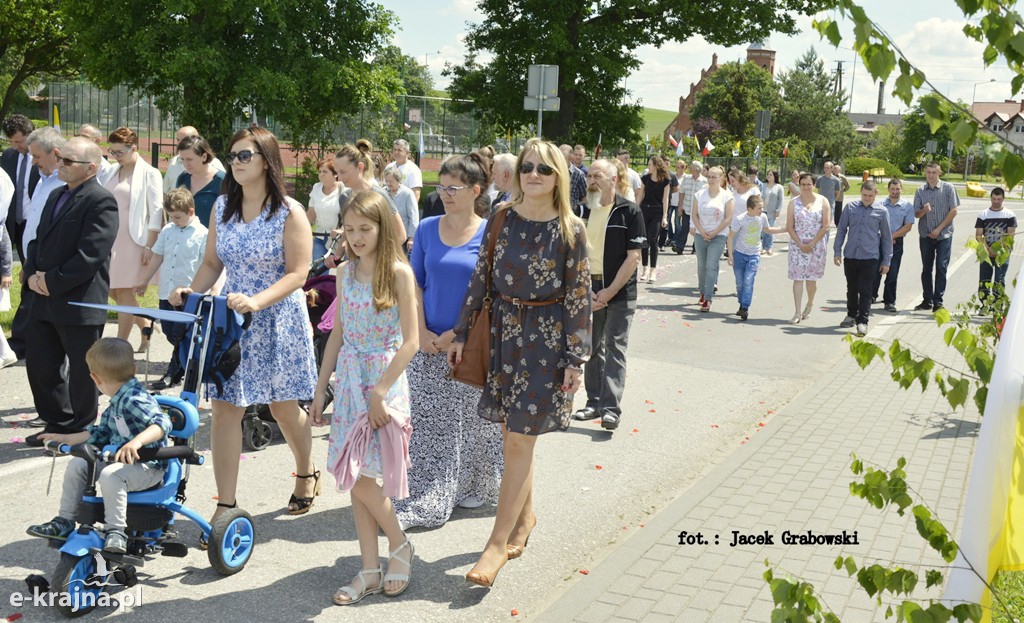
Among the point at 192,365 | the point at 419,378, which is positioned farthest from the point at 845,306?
the point at 192,365

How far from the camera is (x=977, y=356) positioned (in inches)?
104

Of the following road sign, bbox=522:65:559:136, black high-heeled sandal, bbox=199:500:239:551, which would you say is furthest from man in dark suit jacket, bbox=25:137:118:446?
road sign, bbox=522:65:559:136

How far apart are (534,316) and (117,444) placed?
1.94 meters

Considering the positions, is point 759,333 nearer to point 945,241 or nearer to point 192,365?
point 945,241

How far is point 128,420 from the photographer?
4648 millimetres

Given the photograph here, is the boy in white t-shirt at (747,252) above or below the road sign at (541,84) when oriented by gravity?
below

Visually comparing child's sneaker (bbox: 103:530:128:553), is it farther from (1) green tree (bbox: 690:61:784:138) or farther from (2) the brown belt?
(1) green tree (bbox: 690:61:784:138)

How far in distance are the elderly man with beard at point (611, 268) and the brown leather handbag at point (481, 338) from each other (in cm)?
279

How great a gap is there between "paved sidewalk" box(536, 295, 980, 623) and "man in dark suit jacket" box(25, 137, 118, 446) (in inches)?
143

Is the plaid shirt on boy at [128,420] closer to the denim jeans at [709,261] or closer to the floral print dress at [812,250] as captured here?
the denim jeans at [709,261]

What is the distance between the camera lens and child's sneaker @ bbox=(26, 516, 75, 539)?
4.48 metres

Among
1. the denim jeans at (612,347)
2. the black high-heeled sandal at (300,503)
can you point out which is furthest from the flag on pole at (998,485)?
the denim jeans at (612,347)

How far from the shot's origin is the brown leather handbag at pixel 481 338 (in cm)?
522

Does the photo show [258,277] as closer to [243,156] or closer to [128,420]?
[243,156]
